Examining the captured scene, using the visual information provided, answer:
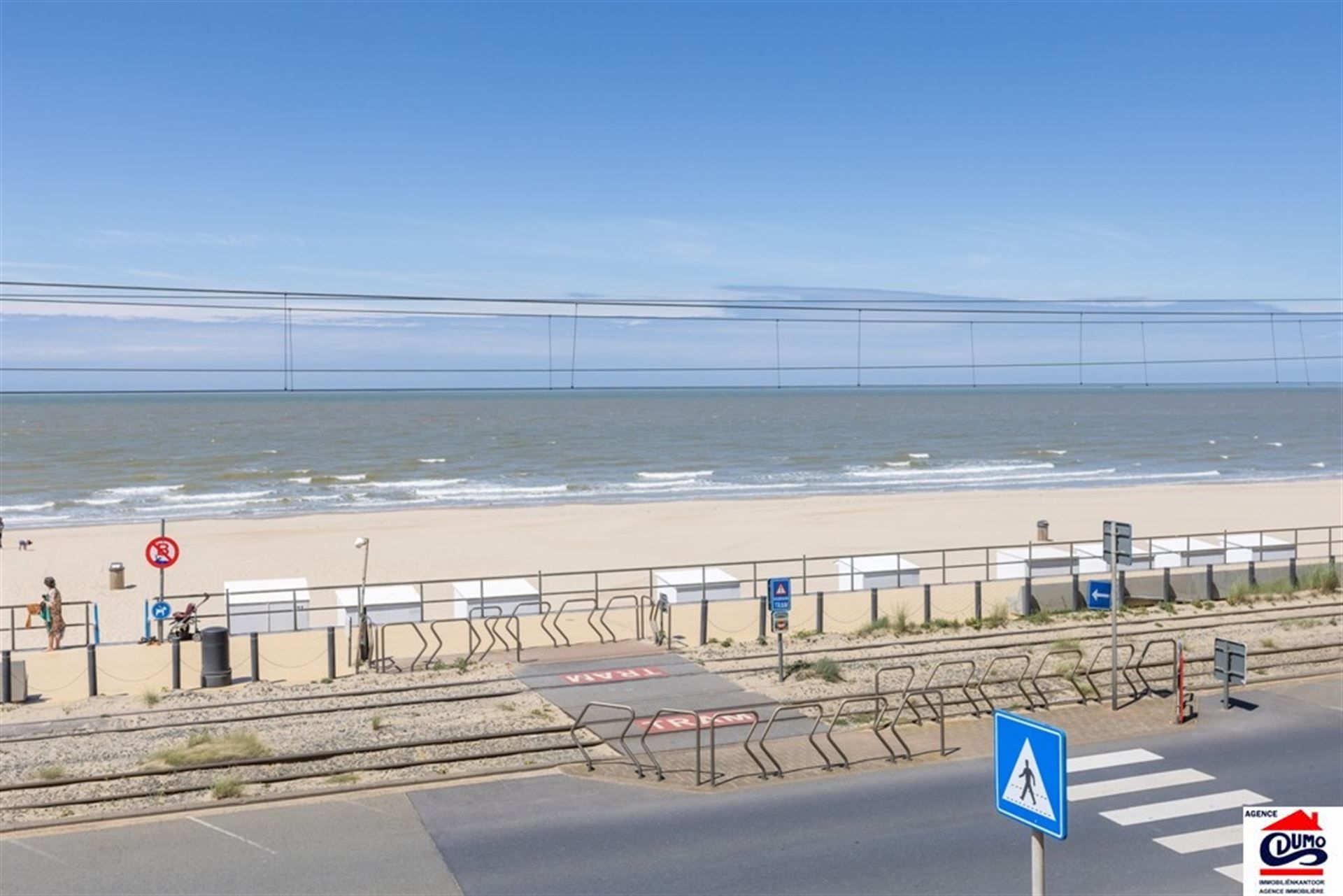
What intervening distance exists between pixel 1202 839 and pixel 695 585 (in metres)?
17.7

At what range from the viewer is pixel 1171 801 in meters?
14.4

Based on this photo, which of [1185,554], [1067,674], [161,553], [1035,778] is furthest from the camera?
[1185,554]

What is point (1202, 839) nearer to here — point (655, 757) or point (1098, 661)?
point (655, 757)

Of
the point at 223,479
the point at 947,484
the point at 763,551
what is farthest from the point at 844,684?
the point at 223,479

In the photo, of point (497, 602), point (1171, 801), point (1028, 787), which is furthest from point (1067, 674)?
point (1028, 787)

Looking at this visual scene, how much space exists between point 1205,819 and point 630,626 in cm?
1557

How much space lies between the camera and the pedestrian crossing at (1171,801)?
13.0 meters

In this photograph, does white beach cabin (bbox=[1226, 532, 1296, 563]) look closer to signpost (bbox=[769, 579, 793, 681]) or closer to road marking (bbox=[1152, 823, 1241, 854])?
signpost (bbox=[769, 579, 793, 681])

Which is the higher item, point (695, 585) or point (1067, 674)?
point (695, 585)

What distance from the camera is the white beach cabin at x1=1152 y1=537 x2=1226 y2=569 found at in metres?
33.7

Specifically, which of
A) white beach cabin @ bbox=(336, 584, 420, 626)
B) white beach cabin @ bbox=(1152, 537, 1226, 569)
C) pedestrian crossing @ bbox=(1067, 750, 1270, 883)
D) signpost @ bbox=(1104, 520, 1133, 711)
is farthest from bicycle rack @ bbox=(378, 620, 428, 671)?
white beach cabin @ bbox=(1152, 537, 1226, 569)

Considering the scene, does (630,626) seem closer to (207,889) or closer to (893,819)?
(893,819)

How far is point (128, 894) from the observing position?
39.1ft

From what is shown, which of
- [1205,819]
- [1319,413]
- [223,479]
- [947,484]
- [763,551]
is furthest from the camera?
[1319,413]
